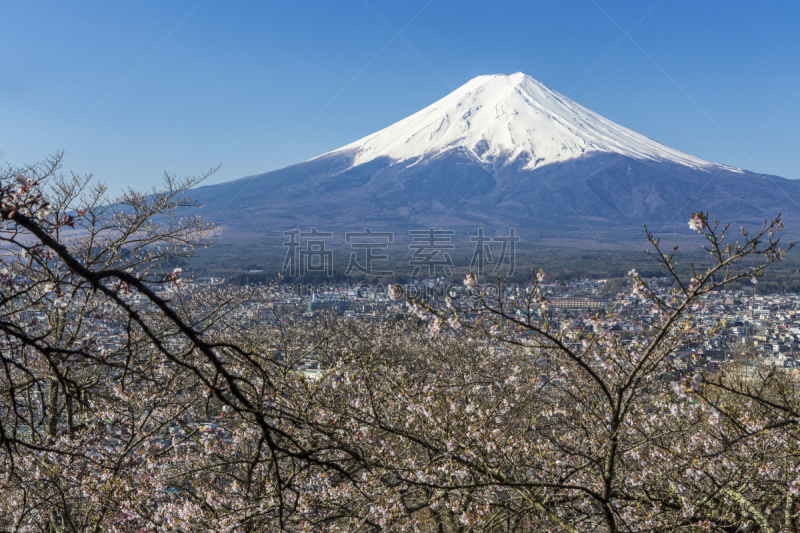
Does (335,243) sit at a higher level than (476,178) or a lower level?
lower

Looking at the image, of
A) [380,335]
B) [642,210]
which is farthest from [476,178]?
[380,335]

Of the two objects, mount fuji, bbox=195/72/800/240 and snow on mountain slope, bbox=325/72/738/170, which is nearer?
mount fuji, bbox=195/72/800/240

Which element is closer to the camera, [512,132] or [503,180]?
[503,180]

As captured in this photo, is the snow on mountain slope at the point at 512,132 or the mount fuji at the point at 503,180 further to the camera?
the snow on mountain slope at the point at 512,132

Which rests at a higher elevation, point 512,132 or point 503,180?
point 512,132

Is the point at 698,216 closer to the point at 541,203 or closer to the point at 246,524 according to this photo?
the point at 246,524
